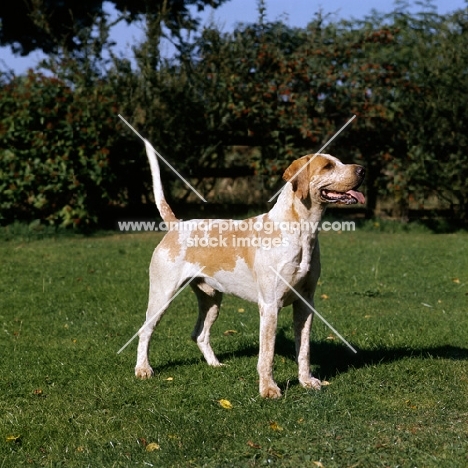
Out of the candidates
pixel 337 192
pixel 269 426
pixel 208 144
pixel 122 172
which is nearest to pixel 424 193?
pixel 208 144

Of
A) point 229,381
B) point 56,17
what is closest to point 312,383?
point 229,381

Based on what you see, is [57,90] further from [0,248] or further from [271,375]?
[271,375]

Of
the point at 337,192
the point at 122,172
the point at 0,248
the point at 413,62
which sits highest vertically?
the point at 413,62

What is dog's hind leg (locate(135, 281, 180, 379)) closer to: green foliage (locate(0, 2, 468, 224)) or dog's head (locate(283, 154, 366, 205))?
dog's head (locate(283, 154, 366, 205))

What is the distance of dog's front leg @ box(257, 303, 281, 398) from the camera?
5117mm

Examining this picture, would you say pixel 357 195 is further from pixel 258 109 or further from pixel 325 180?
pixel 258 109

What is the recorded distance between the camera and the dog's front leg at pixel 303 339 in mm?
5422

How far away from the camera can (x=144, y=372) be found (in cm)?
569

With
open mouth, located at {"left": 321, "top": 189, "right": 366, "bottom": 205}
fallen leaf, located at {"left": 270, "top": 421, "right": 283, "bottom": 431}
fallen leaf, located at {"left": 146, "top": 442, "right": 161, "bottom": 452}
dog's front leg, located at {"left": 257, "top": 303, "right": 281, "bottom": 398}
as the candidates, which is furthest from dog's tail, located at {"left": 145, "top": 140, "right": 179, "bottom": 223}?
fallen leaf, located at {"left": 146, "top": 442, "right": 161, "bottom": 452}

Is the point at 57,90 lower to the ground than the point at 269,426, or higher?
higher

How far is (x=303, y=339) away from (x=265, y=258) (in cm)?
72

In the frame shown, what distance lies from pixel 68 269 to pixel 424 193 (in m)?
6.93

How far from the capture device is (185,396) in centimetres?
522

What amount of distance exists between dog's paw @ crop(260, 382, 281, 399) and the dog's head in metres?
1.32
